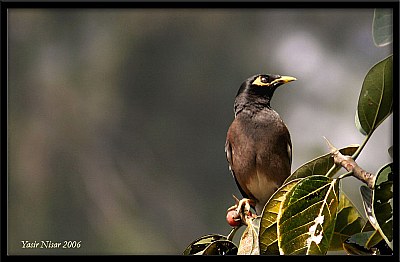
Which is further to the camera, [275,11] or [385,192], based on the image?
[275,11]

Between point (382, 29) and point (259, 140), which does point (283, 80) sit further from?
point (382, 29)

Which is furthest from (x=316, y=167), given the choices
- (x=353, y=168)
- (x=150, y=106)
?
(x=150, y=106)

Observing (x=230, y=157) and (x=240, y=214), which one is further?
(x=230, y=157)

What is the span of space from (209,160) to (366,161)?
1.03ft

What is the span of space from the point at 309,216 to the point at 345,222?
11 centimetres

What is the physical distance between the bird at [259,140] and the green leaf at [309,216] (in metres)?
0.35

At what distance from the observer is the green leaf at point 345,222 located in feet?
3.17

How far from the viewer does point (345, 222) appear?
970 mm

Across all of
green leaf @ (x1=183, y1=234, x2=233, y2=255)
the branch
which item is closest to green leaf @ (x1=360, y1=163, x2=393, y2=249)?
the branch

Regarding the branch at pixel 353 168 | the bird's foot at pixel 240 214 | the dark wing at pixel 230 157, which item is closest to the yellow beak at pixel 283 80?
the dark wing at pixel 230 157

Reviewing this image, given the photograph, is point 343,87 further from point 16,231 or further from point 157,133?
point 16,231

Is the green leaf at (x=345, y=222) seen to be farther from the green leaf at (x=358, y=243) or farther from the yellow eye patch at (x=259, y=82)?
the yellow eye patch at (x=259, y=82)

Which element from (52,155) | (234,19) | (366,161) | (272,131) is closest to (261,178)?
(272,131)

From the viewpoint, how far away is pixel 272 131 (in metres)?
1.27
